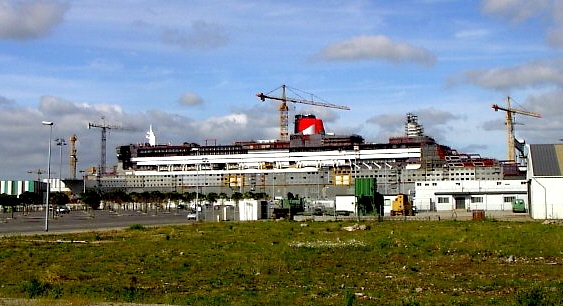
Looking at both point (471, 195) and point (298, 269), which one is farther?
point (471, 195)

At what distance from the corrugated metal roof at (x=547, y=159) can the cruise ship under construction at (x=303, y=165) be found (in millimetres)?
76423

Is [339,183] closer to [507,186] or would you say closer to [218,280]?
[507,186]

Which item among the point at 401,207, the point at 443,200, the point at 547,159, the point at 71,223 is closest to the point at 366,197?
the point at 401,207

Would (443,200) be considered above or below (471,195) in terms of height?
below

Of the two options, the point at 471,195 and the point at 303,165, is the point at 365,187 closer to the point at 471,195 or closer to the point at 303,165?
the point at 471,195

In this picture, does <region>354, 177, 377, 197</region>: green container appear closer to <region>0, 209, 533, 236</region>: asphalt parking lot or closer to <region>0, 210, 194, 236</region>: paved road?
<region>0, 209, 533, 236</region>: asphalt parking lot

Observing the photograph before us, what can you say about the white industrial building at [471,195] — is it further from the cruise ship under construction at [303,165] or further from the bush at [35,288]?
the bush at [35,288]

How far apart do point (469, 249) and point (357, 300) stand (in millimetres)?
15182

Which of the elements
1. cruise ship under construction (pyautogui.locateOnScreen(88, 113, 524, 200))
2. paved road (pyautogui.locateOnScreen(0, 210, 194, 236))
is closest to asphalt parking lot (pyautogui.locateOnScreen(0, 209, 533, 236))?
paved road (pyautogui.locateOnScreen(0, 210, 194, 236))

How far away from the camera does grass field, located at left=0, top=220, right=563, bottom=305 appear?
16.4 metres

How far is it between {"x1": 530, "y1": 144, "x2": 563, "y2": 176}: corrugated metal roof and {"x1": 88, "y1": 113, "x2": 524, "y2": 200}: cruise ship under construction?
7642cm

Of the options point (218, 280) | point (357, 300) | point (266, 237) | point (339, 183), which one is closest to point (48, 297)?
point (218, 280)

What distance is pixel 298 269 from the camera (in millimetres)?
22969

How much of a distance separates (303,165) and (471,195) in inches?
2462
